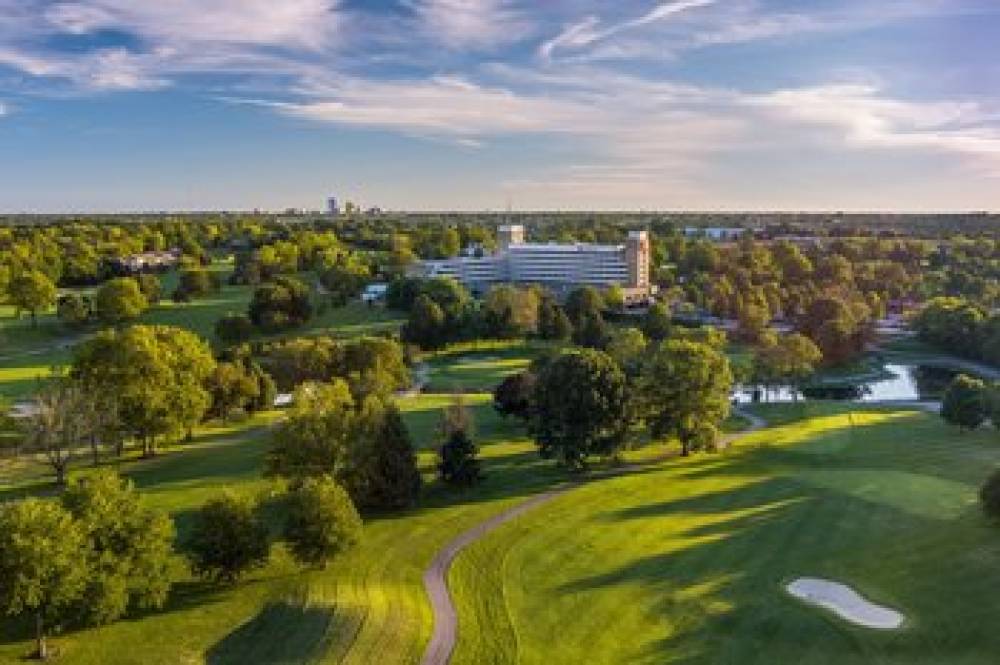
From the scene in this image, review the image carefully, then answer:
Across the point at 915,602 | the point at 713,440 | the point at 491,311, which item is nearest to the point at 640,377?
the point at 713,440

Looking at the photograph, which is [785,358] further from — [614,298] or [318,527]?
[614,298]

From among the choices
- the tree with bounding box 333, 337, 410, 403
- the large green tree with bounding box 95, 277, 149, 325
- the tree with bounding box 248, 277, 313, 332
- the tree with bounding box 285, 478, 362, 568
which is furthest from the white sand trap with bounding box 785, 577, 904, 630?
the large green tree with bounding box 95, 277, 149, 325

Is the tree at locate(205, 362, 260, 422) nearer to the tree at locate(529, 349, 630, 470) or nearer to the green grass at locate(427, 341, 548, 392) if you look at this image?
the green grass at locate(427, 341, 548, 392)

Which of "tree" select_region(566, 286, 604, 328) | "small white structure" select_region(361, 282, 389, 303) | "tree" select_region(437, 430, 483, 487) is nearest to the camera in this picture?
"tree" select_region(437, 430, 483, 487)

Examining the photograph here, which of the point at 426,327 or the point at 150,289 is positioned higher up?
the point at 150,289

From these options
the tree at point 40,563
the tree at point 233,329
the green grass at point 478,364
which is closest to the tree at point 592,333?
the green grass at point 478,364

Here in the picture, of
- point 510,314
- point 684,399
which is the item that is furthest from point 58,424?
point 510,314

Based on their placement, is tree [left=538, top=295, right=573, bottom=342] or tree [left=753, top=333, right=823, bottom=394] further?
tree [left=538, top=295, right=573, bottom=342]
